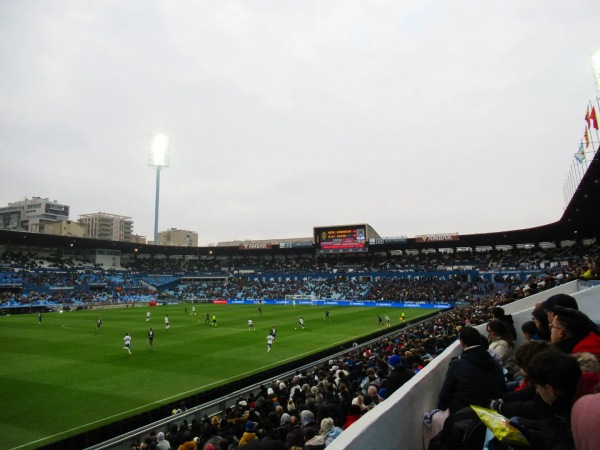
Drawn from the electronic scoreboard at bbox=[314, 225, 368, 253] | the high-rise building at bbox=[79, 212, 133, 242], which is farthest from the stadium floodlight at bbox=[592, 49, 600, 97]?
the high-rise building at bbox=[79, 212, 133, 242]

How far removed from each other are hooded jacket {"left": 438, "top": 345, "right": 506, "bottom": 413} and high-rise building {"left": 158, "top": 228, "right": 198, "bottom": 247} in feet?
577

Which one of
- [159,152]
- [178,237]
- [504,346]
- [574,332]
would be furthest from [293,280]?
[178,237]

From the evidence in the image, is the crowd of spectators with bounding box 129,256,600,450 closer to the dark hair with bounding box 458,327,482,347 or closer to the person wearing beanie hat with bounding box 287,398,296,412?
the dark hair with bounding box 458,327,482,347

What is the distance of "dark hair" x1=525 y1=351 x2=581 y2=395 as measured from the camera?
2.63 m

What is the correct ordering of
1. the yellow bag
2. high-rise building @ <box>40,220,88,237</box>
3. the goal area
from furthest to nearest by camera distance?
high-rise building @ <box>40,220,88,237</box> → the goal area → the yellow bag

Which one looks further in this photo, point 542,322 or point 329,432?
point 542,322

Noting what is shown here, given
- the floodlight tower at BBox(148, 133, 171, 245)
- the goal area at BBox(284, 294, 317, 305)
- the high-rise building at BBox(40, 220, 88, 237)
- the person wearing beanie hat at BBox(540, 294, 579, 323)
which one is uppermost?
the floodlight tower at BBox(148, 133, 171, 245)

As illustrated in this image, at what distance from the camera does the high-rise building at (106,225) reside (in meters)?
158

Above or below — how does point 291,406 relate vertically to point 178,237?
below

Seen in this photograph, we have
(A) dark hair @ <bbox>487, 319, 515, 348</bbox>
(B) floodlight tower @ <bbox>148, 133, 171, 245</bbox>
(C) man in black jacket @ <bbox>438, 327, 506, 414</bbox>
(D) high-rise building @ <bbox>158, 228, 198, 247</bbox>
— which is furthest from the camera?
(D) high-rise building @ <bbox>158, 228, 198, 247</bbox>

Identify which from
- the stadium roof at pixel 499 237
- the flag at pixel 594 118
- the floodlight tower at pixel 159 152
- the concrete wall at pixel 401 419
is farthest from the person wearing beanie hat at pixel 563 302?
the floodlight tower at pixel 159 152

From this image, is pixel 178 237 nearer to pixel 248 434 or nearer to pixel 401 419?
pixel 248 434

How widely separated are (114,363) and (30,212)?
14793cm

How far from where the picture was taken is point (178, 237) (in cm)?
17712
